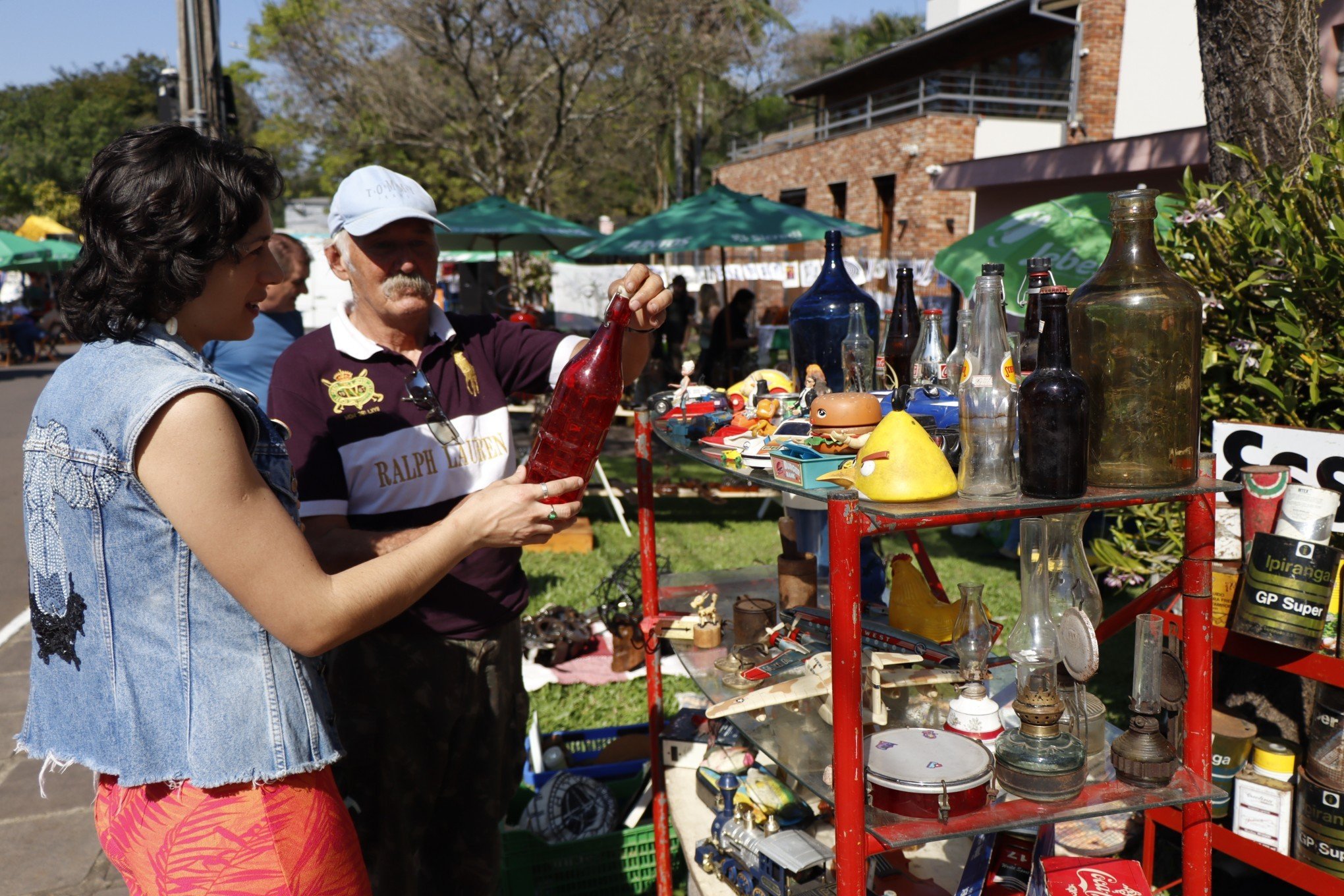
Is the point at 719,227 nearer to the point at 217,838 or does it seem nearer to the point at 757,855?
the point at 757,855

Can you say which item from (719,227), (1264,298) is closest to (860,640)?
(1264,298)

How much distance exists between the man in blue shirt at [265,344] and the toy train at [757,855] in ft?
8.36

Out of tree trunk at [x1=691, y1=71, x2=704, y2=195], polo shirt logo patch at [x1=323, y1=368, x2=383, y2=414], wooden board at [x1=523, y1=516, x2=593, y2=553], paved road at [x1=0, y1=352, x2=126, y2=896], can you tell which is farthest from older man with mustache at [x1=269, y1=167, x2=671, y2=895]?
tree trunk at [x1=691, y1=71, x2=704, y2=195]

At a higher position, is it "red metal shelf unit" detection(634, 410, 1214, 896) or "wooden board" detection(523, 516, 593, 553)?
"red metal shelf unit" detection(634, 410, 1214, 896)

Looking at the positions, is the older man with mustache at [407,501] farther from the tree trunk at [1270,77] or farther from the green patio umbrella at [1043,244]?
the green patio umbrella at [1043,244]

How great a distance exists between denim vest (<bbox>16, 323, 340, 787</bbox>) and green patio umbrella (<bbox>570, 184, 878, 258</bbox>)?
748cm

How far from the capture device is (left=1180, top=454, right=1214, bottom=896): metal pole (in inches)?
70.1

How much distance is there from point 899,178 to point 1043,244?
59.4ft

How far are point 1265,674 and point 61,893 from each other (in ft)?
13.0

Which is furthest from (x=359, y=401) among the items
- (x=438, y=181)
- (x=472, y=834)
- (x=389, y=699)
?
(x=438, y=181)

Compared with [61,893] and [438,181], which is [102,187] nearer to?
[61,893]

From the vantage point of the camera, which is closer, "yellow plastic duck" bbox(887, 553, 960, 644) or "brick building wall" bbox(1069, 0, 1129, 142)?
"yellow plastic duck" bbox(887, 553, 960, 644)

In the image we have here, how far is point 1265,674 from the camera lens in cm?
256

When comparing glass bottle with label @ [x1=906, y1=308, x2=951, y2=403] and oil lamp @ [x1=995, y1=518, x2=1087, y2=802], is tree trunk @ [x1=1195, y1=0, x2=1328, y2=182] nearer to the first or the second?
glass bottle with label @ [x1=906, y1=308, x2=951, y2=403]
